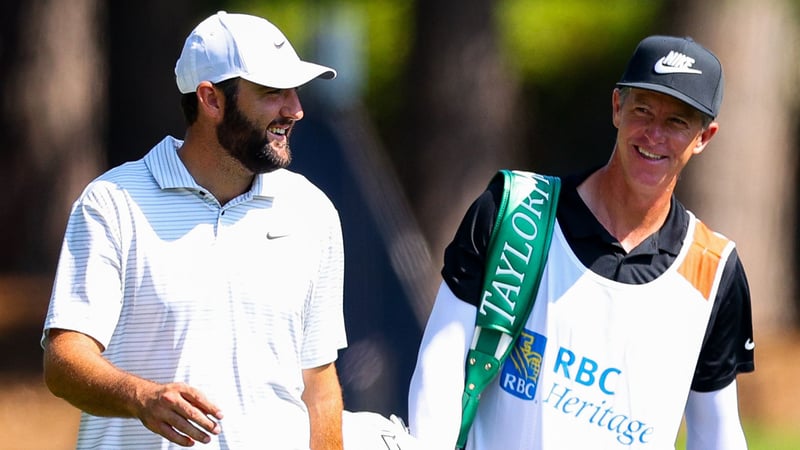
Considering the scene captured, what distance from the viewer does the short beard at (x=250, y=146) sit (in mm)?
3158

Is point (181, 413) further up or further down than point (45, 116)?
further up

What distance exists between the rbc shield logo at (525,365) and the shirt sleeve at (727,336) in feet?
1.48

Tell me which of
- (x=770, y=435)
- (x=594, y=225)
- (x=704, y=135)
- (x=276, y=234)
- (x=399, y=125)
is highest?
(x=704, y=135)

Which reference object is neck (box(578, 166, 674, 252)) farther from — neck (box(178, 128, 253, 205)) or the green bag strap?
neck (box(178, 128, 253, 205))

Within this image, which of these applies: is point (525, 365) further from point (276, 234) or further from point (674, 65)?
point (674, 65)

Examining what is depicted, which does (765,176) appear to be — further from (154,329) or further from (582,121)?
(154,329)

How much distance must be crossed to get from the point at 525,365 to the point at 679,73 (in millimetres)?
749

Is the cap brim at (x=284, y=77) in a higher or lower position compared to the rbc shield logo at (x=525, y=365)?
higher

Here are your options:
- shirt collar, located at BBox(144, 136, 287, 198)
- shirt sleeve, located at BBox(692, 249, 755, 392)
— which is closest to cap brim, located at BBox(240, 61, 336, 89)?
shirt collar, located at BBox(144, 136, 287, 198)

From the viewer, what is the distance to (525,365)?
125 inches

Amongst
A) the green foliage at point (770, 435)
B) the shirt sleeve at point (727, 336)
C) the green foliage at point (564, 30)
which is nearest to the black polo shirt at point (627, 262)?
the shirt sleeve at point (727, 336)

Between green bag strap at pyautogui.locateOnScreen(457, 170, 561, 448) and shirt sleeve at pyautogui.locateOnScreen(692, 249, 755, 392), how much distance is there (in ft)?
1.55

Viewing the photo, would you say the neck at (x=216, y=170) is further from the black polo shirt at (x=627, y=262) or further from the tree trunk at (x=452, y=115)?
the tree trunk at (x=452, y=115)

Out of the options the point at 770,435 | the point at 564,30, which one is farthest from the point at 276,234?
the point at 770,435
